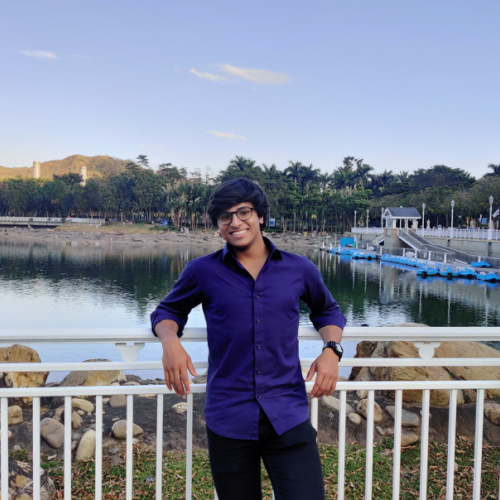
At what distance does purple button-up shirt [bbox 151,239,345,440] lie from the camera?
1.28 meters

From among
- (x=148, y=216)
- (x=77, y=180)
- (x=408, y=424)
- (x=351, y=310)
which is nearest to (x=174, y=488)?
(x=408, y=424)

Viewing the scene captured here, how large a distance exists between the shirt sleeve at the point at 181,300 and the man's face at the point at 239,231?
142mm

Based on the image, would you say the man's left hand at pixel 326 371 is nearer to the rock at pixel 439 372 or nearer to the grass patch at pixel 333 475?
the grass patch at pixel 333 475

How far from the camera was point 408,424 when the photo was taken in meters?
3.61

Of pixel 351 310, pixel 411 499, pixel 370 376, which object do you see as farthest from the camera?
pixel 351 310

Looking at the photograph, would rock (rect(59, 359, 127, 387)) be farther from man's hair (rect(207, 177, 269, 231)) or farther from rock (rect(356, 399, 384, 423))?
man's hair (rect(207, 177, 269, 231))

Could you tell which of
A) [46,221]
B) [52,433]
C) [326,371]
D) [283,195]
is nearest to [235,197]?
[326,371]

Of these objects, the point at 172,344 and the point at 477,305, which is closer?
the point at 172,344

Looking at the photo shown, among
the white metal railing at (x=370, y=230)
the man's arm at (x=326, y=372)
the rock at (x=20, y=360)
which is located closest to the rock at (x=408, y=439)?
the man's arm at (x=326, y=372)

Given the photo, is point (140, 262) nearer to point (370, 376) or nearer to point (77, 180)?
point (370, 376)

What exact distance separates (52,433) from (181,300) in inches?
94.4

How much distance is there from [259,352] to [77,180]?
76157mm

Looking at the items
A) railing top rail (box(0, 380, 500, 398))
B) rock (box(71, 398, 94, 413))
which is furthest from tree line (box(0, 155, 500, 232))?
railing top rail (box(0, 380, 500, 398))

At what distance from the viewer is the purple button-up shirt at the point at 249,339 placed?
4.19 ft
